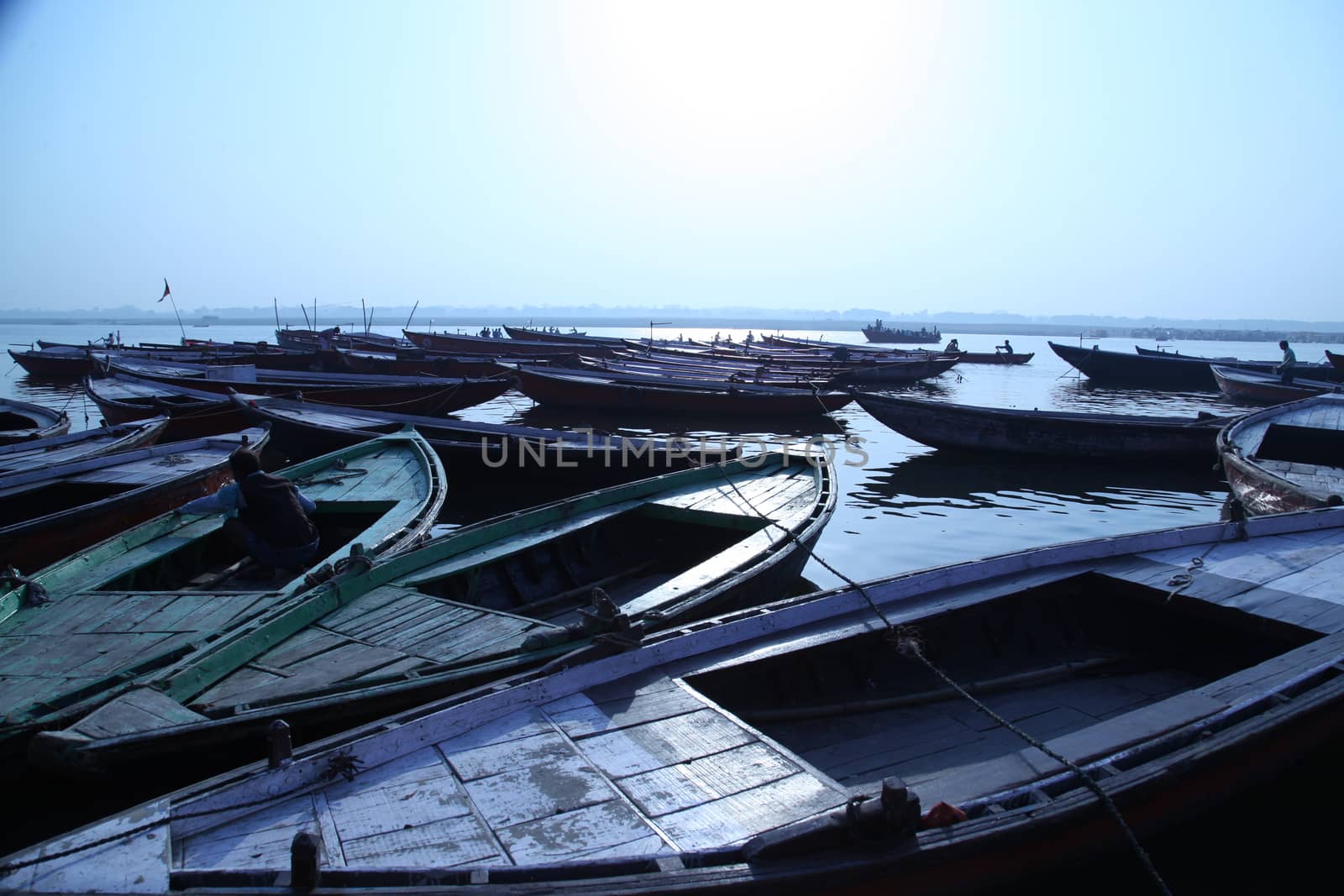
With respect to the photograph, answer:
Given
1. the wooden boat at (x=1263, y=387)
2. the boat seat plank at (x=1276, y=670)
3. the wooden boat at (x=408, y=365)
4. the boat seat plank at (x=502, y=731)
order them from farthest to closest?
the wooden boat at (x=408, y=365), the wooden boat at (x=1263, y=387), the boat seat plank at (x=1276, y=670), the boat seat plank at (x=502, y=731)

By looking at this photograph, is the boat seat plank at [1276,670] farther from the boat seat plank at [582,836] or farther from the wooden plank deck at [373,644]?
the wooden plank deck at [373,644]

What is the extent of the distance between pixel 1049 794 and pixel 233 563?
7851 mm

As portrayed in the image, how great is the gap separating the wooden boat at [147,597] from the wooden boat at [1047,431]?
1164cm

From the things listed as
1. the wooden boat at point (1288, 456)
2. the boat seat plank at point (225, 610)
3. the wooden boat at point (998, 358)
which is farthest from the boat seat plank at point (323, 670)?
the wooden boat at point (998, 358)

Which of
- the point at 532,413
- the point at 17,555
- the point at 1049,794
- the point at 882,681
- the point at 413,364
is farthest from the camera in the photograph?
the point at 413,364

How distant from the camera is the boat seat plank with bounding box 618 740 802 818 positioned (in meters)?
3.38

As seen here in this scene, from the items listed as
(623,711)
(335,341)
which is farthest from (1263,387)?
(335,341)

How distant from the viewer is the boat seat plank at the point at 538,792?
10.7 ft

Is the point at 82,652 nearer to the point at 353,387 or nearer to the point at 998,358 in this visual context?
the point at 353,387

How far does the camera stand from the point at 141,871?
282 centimetres

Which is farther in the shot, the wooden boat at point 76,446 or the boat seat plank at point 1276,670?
the wooden boat at point 76,446

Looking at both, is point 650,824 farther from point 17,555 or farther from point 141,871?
point 17,555

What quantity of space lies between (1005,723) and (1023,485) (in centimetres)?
1410

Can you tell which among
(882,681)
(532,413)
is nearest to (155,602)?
(882,681)
